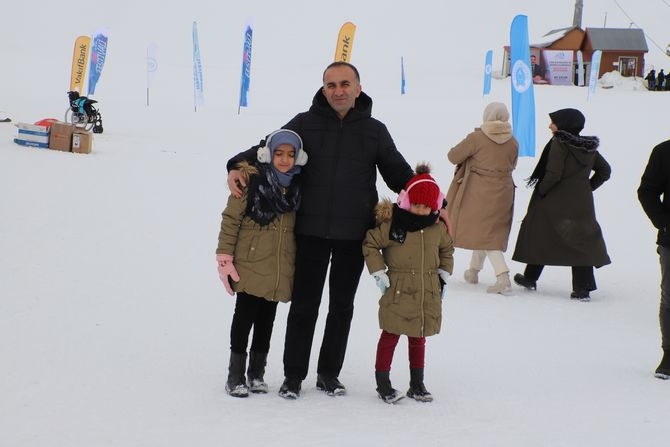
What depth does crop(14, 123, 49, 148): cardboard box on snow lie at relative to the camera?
43.0ft

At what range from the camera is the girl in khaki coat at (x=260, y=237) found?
394 cm

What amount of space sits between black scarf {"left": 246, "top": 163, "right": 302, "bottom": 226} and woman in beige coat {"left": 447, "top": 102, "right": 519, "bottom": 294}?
125 inches

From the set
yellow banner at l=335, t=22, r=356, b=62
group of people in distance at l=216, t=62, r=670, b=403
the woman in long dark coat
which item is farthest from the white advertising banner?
group of people in distance at l=216, t=62, r=670, b=403

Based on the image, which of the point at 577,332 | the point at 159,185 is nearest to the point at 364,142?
the point at 577,332

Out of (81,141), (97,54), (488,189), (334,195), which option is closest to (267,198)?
(334,195)

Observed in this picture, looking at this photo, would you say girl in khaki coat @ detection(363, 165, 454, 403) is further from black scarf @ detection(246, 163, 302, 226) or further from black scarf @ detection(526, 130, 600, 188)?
black scarf @ detection(526, 130, 600, 188)

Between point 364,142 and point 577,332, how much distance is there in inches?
96.6

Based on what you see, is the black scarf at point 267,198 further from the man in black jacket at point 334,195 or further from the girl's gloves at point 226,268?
the girl's gloves at point 226,268

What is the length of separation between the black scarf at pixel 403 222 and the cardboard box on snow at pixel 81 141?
32.5ft

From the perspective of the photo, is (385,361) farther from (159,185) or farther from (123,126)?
(123,126)

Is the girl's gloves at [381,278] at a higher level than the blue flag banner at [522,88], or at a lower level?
lower

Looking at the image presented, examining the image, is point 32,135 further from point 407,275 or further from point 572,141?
point 407,275

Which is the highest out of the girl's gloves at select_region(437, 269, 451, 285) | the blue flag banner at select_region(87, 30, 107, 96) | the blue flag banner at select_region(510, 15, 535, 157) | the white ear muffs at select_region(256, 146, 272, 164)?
the blue flag banner at select_region(87, 30, 107, 96)

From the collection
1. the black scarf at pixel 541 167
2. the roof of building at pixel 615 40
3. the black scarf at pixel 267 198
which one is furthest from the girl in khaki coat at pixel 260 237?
the roof of building at pixel 615 40
